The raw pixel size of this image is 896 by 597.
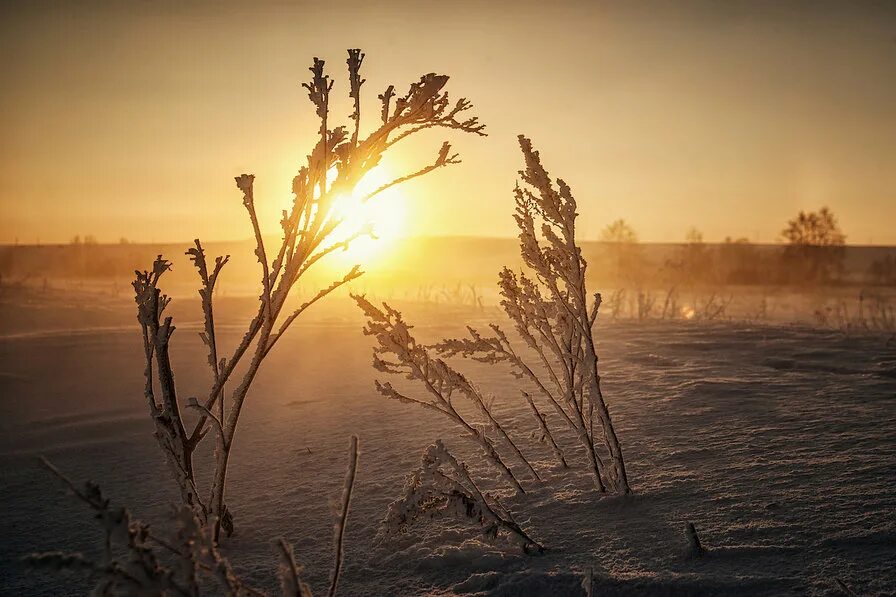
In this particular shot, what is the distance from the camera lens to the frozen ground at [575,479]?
1.71 meters

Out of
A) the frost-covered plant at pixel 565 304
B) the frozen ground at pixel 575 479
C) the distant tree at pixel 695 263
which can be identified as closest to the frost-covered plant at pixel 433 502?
the frozen ground at pixel 575 479

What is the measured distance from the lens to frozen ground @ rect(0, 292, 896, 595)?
1709 millimetres

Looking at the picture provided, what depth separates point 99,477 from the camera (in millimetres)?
3020

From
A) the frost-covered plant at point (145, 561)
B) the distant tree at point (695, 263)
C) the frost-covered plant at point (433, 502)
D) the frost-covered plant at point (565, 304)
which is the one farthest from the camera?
the distant tree at point (695, 263)

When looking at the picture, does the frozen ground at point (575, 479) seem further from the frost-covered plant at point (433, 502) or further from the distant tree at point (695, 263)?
the distant tree at point (695, 263)

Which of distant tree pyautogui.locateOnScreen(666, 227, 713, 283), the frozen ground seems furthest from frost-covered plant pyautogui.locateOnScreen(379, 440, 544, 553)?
distant tree pyautogui.locateOnScreen(666, 227, 713, 283)

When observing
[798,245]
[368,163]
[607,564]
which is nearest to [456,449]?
[607,564]

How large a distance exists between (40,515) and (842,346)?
6.20 m

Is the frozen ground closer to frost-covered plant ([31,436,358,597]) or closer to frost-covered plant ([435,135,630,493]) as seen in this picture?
frost-covered plant ([435,135,630,493])

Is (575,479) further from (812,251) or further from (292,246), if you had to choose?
(812,251)

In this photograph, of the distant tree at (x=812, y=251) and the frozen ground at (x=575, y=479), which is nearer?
the frozen ground at (x=575, y=479)

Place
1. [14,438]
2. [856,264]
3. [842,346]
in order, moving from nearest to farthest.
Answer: [14,438]
[842,346]
[856,264]

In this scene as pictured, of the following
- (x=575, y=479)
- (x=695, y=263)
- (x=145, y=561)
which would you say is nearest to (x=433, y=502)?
(x=145, y=561)

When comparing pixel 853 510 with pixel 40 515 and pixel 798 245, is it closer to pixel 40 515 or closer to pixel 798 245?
pixel 40 515
